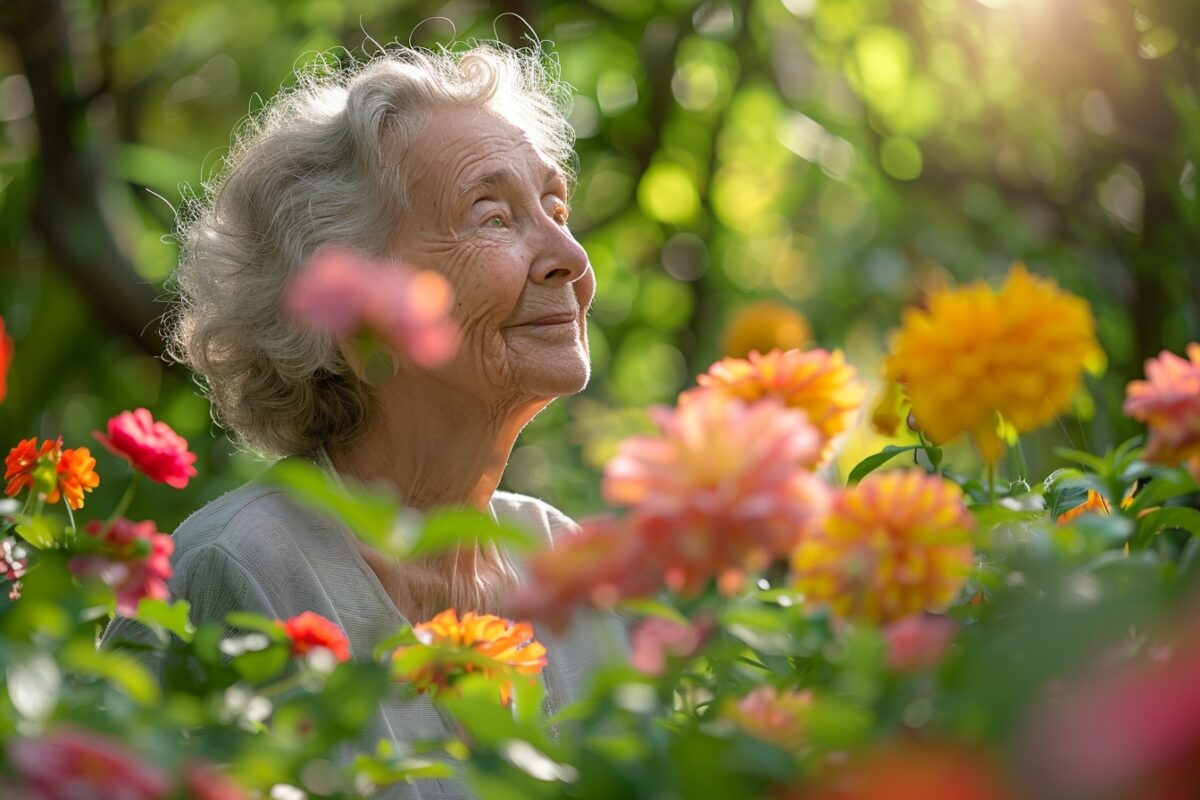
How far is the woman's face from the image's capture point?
1.37m

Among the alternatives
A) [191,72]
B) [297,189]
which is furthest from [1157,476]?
[191,72]

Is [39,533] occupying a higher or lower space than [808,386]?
lower

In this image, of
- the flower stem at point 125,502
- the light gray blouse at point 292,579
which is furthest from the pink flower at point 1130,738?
the light gray blouse at point 292,579

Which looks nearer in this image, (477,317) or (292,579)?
(292,579)

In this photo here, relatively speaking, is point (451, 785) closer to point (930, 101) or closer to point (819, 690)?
point (819, 690)

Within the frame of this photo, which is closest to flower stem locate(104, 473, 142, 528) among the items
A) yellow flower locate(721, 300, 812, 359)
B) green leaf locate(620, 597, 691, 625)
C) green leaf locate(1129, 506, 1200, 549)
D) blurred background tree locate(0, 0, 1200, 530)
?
→ green leaf locate(620, 597, 691, 625)

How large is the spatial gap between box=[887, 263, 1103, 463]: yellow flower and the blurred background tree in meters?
1.91

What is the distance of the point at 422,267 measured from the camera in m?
1.42

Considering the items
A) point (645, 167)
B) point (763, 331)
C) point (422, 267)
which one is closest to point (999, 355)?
point (422, 267)

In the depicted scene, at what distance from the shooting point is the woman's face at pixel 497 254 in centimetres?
137

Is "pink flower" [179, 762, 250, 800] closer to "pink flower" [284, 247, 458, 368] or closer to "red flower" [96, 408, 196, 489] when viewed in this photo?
"pink flower" [284, 247, 458, 368]

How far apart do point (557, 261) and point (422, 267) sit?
0.14m

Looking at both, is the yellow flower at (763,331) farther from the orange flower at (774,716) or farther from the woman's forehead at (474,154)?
the orange flower at (774,716)

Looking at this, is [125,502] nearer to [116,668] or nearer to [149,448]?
[149,448]
